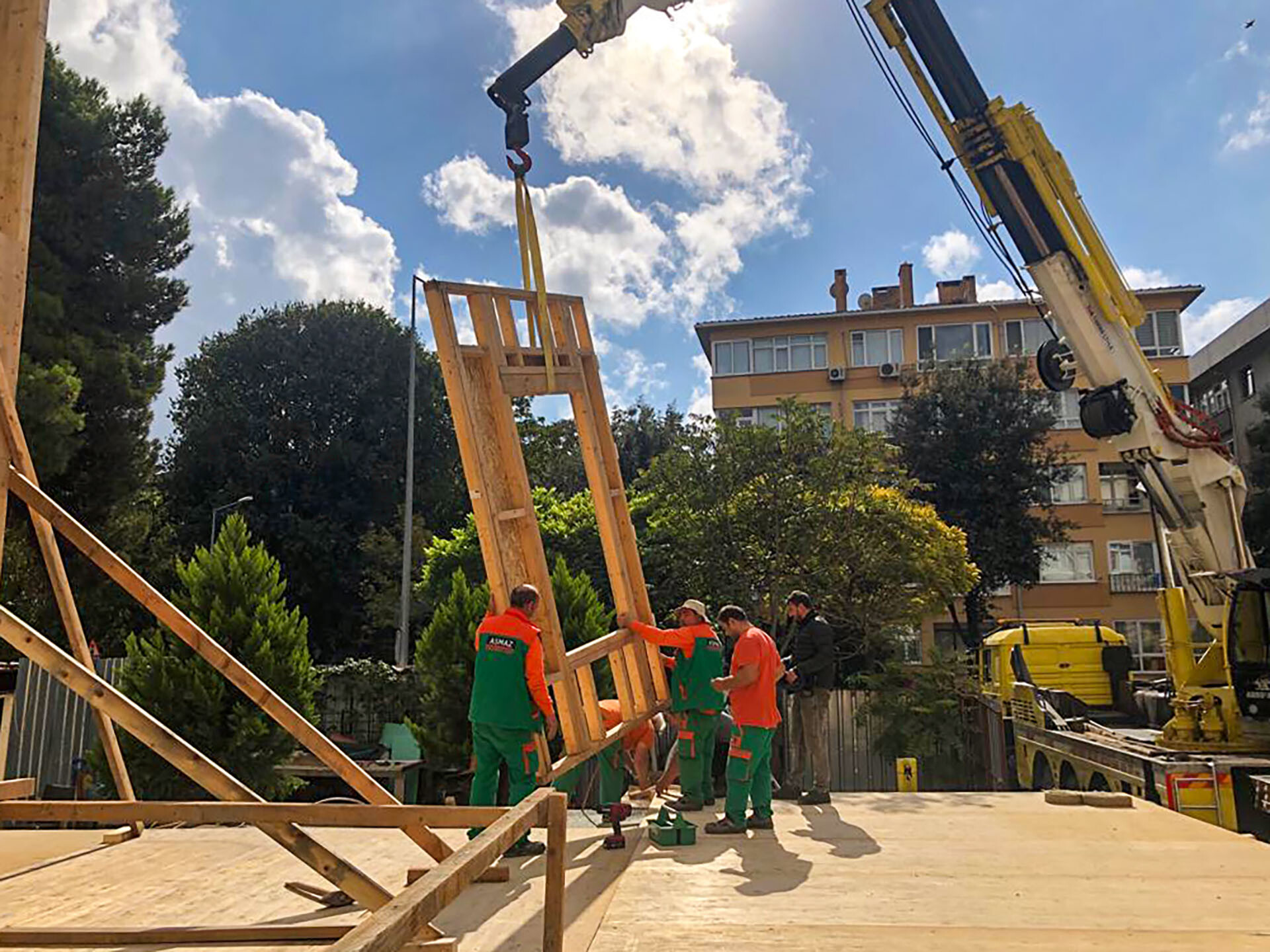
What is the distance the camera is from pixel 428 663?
1360cm

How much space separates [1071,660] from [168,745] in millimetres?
14323

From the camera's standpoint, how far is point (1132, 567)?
34.1 metres

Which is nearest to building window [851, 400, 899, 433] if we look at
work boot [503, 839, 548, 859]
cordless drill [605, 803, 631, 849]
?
cordless drill [605, 803, 631, 849]

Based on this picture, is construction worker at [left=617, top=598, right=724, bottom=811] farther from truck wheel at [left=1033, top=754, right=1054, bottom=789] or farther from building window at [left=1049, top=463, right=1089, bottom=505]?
building window at [left=1049, top=463, right=1089, bottom=505]

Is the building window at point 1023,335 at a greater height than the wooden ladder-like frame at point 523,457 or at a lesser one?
greater

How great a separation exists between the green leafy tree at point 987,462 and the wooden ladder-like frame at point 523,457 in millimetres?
21256

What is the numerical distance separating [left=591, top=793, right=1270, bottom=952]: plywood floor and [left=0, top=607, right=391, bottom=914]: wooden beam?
45.4 inches

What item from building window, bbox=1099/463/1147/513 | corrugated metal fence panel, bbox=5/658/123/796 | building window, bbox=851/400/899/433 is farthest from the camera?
building window, bbox=851/400/899/433

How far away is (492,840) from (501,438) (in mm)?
4412

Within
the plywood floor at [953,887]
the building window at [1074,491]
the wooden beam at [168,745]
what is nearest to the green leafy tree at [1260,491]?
the building window at [1074,491]

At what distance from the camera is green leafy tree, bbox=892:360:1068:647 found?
1091 inches

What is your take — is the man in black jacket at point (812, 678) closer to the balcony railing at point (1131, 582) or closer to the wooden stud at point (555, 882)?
the wooden stud at point (555, 882)

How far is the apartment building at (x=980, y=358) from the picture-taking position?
3397 centimetres

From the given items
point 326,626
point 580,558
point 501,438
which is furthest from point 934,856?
→ point 326,626
